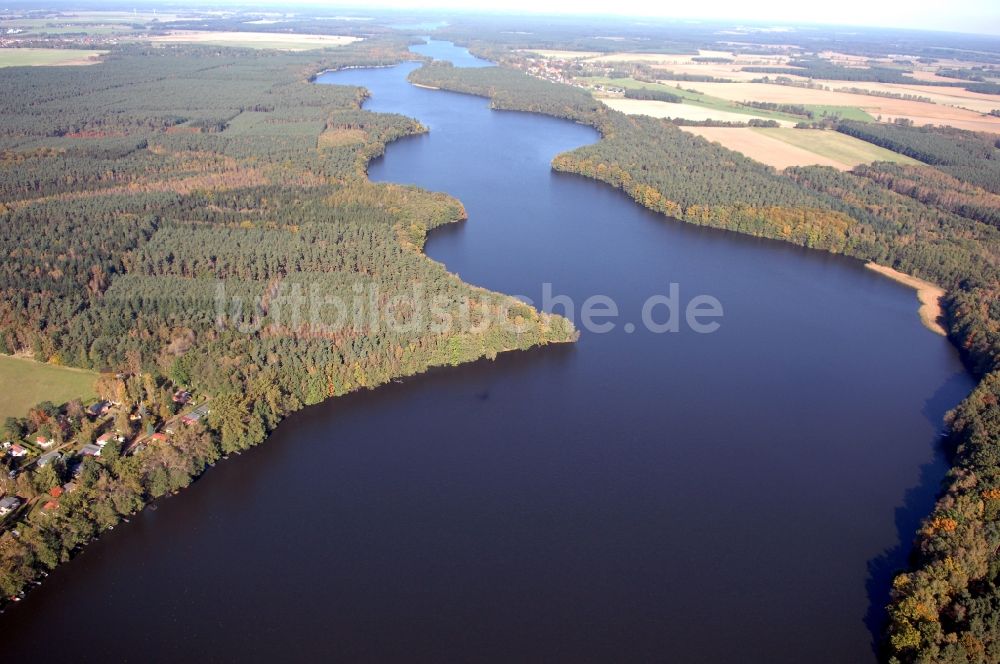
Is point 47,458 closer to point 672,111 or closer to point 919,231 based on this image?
point 919,231

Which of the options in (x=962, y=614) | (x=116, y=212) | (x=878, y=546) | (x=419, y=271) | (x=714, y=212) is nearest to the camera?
(x=962, y=614)

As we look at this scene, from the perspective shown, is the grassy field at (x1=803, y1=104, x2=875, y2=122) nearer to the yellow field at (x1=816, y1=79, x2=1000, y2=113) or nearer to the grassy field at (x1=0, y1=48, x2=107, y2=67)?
the yellow field at (x1=816, y1=79, x2=1000, y2=113)

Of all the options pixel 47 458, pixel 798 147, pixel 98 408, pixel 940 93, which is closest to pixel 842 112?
pixel 798 147

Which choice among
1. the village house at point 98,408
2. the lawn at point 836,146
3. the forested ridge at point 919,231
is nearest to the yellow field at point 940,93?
the forested ridge at point 919,231

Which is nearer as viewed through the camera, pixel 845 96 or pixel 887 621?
pixel 887 621

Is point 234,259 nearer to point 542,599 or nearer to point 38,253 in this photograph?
point 38,253

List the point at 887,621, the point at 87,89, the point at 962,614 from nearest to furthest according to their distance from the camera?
the point at 962,614 → the point at 887,621 → the point at 87,89

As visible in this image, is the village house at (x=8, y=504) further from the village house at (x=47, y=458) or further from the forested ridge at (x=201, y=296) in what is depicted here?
the village house at (x=47, y=458)

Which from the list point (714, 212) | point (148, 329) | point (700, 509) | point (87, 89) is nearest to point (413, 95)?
point (87, 89)
